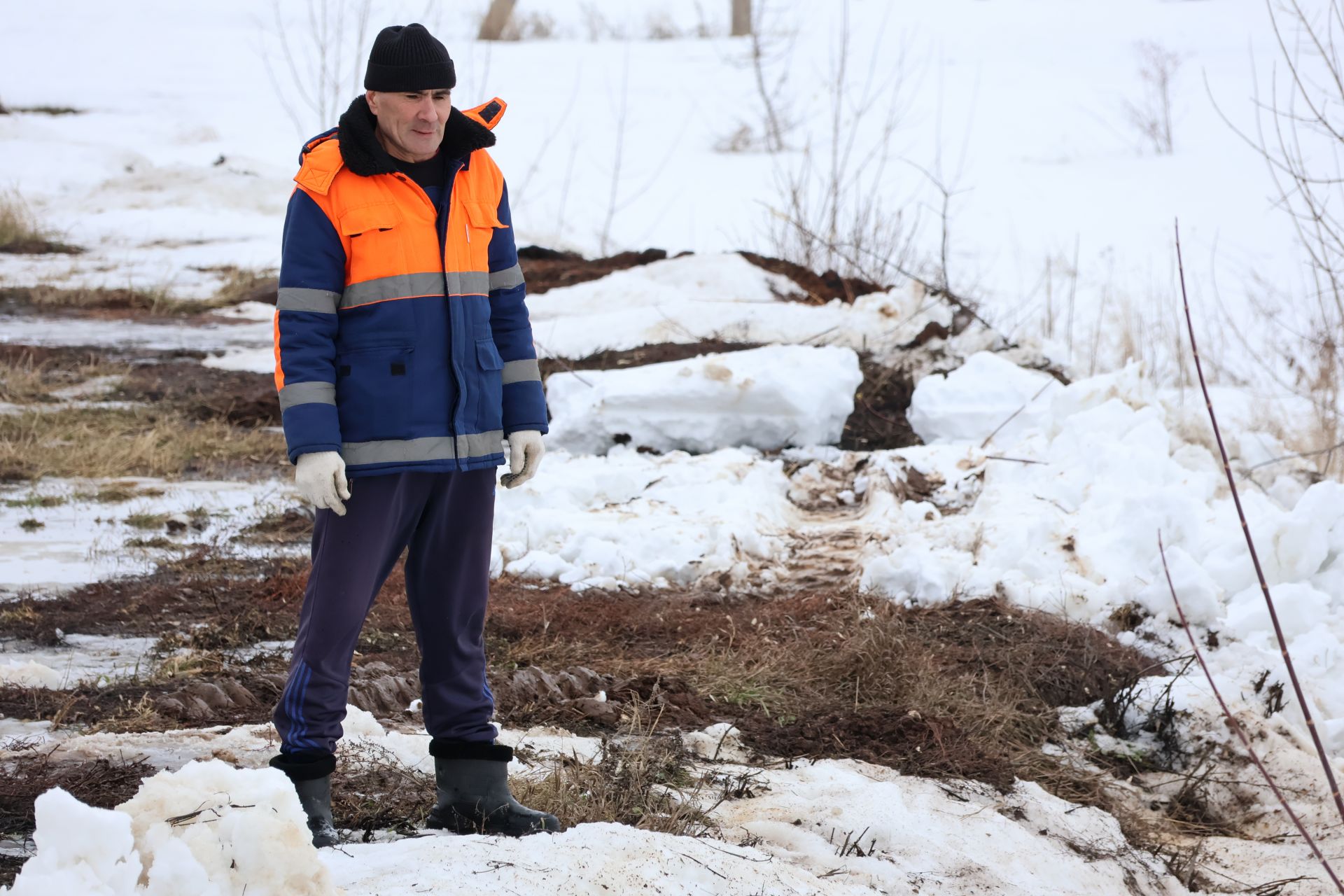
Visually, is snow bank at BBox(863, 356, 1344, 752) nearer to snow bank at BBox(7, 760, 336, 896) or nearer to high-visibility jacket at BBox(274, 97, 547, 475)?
high-visibility jacket at BBox(274, 97, 547, 475)

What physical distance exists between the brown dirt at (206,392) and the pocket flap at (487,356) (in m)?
5.55

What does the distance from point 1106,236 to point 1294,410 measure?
6766 millimetres

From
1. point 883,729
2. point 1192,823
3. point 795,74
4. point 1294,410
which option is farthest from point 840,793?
point 795,74

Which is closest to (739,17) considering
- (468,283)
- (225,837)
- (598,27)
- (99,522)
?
(598,27)

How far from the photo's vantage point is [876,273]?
1122cm

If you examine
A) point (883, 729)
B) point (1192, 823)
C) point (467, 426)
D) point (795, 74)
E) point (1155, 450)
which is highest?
point (795, 74)

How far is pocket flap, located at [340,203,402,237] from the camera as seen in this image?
2.67 metres

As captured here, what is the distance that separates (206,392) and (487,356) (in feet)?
21.9

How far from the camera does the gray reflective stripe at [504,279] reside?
9.81 ft

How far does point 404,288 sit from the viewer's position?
271cm

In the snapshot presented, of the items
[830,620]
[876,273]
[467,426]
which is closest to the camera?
[467,426]

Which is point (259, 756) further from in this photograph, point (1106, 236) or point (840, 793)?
point (1106, 236)

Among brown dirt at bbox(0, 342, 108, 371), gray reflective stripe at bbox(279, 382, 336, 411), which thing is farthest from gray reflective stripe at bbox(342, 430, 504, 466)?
brown dirt at bbox(0, 342, 108, 371)

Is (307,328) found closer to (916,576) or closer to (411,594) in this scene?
(411,594)
